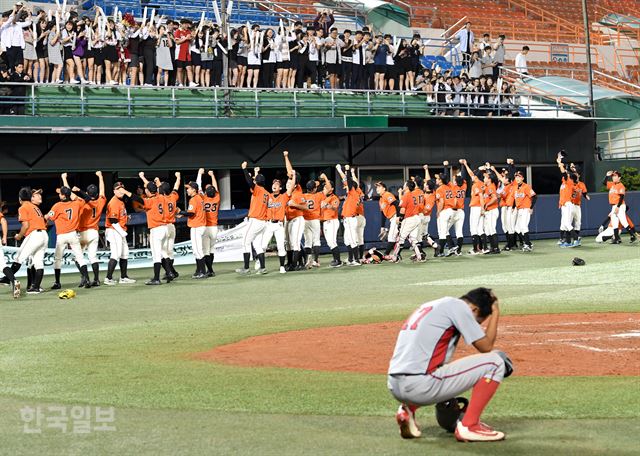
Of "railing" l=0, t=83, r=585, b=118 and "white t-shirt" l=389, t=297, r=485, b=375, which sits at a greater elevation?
"railing" l=0, t=83, r=585, b=118

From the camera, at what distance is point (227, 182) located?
3297 cm

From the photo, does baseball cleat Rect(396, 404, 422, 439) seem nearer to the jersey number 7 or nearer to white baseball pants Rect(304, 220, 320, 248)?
the jersey number 7

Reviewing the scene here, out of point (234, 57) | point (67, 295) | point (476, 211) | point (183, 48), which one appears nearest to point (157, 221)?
point (67, 295)

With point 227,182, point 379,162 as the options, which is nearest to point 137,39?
point 227,182

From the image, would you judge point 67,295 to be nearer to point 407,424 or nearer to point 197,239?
point 197,239

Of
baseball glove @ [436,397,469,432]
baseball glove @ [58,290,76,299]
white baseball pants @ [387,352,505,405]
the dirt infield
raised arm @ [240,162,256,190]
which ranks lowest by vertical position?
the dirt infield

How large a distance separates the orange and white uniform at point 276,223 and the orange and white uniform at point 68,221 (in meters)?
4.69

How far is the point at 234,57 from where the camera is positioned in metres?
32.4

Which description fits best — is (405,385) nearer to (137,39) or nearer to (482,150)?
(137,39)

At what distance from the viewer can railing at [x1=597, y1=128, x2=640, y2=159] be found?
43469 mm

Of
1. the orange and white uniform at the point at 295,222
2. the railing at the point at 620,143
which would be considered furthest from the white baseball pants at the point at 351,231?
the railing at the point at 620,143

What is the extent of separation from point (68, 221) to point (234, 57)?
12.0 metres

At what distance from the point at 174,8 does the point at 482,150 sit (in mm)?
11963

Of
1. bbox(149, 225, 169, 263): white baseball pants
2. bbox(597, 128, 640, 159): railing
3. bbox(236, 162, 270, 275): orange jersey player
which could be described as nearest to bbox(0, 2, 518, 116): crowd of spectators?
bbox(597, 128, 640, 159): railing
